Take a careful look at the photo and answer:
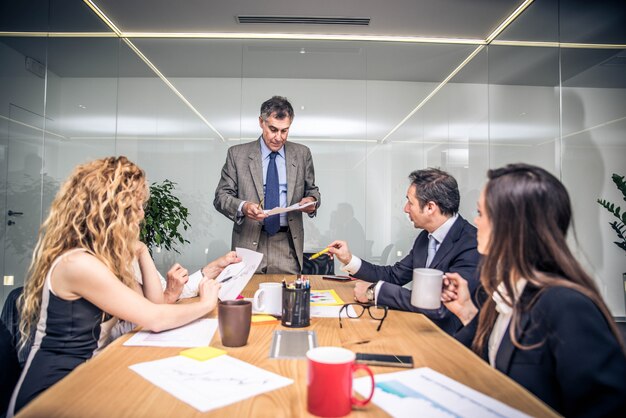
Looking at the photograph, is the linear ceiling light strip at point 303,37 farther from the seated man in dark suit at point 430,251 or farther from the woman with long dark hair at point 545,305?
the woman with long dark hair at point 545,305

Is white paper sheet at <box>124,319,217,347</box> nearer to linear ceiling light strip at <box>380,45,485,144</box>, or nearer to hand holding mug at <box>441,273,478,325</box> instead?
hand holding mug at <box>441,273,478,325</box>

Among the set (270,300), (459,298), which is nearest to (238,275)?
(270,300)

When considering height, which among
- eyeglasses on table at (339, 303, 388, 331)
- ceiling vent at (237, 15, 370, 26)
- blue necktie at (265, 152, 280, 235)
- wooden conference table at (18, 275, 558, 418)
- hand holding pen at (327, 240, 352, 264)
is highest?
ceiling vent at (237, 15, 370, 26)

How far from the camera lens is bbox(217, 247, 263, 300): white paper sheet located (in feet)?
5.07

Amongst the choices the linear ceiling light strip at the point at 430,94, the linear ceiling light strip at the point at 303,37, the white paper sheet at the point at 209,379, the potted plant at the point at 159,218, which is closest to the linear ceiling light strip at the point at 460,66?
the linear ceiling light strip at the point at 430,94

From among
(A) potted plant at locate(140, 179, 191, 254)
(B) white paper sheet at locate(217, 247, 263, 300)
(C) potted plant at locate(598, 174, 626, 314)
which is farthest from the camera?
(A) potted plant at locate(140, 179, 191, 254)

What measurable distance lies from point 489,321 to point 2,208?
3237 millimetres

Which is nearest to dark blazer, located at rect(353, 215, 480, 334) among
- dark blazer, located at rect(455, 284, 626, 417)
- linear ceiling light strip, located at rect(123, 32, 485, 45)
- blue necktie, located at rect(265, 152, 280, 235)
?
dark blazer, located at rect(455, 284, 626, 417)

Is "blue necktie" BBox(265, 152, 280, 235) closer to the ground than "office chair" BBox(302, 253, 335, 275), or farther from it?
farther from it

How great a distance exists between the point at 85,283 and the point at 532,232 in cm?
120

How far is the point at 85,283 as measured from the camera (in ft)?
3.95

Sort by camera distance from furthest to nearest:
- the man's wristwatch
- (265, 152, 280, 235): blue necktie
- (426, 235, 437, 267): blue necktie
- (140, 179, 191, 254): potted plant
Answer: (140, 179, 191, 254): potted plant
(265, 152, 280, 235): blue necktie
(426, 235, 437, 267): blue necktie
the man's wristwatch

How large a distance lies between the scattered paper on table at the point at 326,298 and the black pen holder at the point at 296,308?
334mm

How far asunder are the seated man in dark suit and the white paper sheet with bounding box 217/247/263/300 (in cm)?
44
